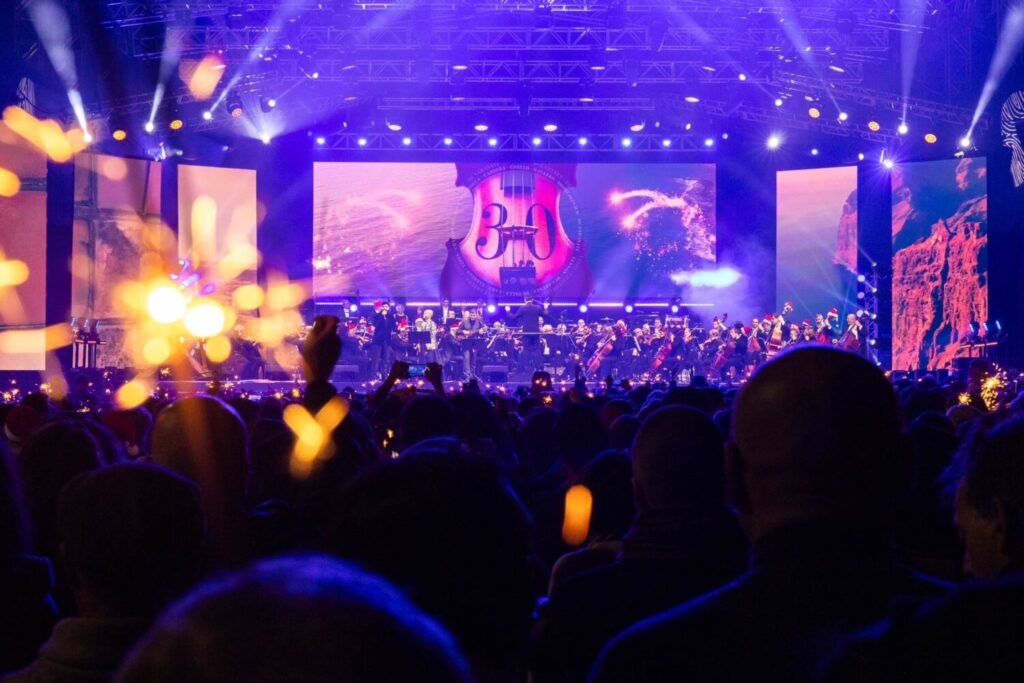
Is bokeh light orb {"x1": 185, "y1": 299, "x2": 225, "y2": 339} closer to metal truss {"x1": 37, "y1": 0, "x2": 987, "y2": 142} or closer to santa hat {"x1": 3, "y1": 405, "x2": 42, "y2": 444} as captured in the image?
metal truss {"x1": 37, "y1": 0, "x2": 987, "y2": 142}

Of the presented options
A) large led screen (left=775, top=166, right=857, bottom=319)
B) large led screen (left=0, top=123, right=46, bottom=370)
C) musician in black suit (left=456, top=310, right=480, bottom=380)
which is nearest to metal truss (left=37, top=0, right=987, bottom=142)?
large led screen (left=775, top=166, right=857, bottom=319)

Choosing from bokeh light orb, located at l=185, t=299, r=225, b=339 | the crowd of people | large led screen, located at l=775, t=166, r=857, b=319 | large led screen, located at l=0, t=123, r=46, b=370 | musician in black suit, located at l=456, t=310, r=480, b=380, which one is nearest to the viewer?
the crowd of people

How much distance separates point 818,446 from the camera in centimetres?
170

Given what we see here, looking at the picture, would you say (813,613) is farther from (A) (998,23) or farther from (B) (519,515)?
(A) (998,23)

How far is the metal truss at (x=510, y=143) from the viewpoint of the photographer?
24.6 metres

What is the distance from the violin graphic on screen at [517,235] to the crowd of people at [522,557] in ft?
70.5

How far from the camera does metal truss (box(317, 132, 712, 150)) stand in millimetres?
24578

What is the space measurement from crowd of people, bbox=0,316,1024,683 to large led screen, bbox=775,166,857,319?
67.9 ft

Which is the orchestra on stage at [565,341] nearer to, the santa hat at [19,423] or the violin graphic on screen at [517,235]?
the violin graphic on screen at [517,235]

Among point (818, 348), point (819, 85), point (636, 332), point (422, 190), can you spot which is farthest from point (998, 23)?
point (818, 348)

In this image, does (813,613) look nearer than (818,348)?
Yes

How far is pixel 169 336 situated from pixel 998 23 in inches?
627

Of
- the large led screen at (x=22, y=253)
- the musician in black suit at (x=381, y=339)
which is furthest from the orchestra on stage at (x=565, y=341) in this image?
the large led screen at (x=22, y=253)

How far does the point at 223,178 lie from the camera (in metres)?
22.7
